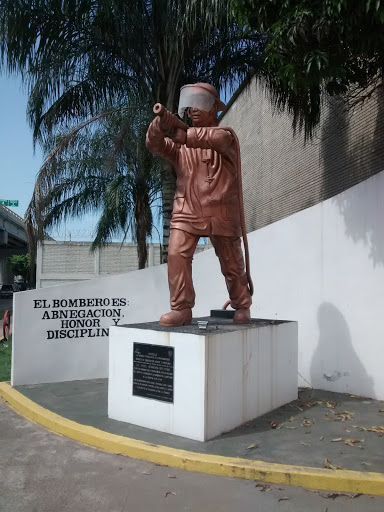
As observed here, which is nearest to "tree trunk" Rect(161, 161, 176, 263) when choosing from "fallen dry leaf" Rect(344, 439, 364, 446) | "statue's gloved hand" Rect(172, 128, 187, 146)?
"statue's gloved hand" Rect(172, 128, 187, 146)

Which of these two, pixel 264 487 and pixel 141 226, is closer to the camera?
pixel 264 487

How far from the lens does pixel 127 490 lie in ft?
10.5

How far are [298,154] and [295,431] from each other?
28.1ft

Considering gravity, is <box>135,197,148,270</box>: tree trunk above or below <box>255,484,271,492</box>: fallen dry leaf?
above

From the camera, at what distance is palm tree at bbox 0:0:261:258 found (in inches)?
303

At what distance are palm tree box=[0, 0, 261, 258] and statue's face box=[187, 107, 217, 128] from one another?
3.11 metres

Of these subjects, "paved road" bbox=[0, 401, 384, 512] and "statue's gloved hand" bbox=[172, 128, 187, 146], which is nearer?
"paved road" bbox=[0, 401, 384, 512]

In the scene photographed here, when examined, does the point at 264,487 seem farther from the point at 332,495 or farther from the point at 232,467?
the point at 332,495

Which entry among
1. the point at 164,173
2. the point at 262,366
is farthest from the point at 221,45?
the point at 262,366

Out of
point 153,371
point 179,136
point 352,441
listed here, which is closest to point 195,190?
point 179,136

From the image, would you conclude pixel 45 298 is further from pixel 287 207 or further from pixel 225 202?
pixel 287 207

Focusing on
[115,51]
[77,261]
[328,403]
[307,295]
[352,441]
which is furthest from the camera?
[77,261]

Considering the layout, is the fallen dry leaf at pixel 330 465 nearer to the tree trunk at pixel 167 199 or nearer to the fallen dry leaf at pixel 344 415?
the fallen dry leaf at pixel 344 415

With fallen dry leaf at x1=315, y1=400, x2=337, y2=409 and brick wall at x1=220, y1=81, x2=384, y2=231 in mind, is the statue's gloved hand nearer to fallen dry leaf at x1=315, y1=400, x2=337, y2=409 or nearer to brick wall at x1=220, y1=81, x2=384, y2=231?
fallen dry leaf at x1=315, y1=400, x2=337, y2=409
